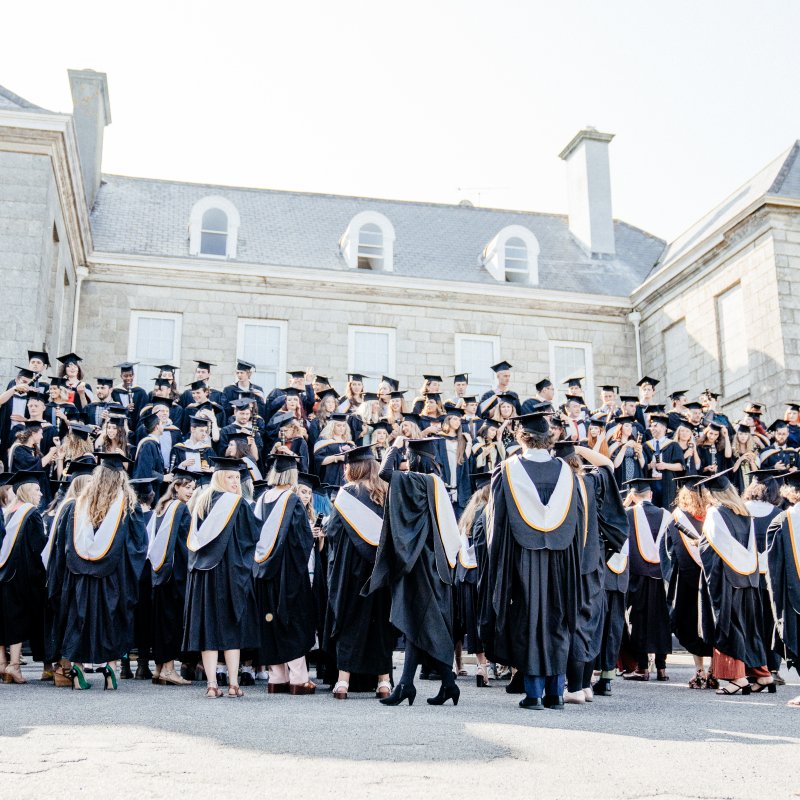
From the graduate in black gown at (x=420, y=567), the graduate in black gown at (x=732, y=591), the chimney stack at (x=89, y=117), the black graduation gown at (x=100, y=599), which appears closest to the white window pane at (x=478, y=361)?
the chimney stack at (x=89, y=117)

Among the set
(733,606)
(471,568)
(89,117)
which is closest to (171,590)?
(471,568)

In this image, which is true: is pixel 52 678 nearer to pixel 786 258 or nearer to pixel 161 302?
pixel 161 302

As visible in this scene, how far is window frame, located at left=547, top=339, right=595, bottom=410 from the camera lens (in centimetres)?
2064

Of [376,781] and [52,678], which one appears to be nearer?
[376,781]

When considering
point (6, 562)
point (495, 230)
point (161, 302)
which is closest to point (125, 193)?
point (161, 302)

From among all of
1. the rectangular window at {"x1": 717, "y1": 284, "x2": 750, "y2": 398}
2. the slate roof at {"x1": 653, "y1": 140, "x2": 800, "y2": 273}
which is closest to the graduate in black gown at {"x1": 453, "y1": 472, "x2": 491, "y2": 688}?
the rectangular window at {"x1": 717, "y1": 284, "x2": 750, "y2": 398}

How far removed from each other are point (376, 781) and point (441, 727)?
130 cm

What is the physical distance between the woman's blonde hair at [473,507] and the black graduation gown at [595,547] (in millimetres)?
1114

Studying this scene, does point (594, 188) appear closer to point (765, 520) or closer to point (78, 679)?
point (765, 520)

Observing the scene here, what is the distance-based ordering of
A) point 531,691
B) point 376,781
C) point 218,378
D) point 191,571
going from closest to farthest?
point 376,781, point 531,691, point 191,571, point 218,378

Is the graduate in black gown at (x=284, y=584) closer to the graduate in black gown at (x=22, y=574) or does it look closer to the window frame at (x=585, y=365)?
the graduate in black gown at (x=22, y=574)

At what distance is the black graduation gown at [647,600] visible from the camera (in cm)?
843

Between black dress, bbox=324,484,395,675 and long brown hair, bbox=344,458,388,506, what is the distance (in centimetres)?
4

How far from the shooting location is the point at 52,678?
785 centimetres
